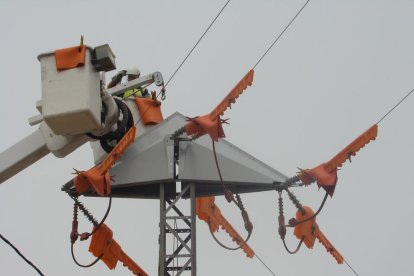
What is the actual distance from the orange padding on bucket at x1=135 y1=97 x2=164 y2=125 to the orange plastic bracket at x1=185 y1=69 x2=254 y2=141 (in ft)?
7.09

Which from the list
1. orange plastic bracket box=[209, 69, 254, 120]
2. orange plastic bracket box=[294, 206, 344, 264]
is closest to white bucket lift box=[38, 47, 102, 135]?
orange plastic bracket box=[209, 69, 254, 120]

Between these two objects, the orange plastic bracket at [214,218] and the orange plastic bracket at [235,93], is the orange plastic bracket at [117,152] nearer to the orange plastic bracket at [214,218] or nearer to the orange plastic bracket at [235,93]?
the orange plastic bracket at [235,93]

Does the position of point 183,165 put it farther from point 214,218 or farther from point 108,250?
point 214,218

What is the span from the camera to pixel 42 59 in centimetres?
1071

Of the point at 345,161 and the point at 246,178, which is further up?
the point at 345,161

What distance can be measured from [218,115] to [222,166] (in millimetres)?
1612

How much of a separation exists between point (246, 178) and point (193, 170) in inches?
32.6

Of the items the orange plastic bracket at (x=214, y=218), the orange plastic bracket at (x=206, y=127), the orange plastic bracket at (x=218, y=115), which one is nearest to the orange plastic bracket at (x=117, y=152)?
the orange plastic bracket at (x=206, y=127)

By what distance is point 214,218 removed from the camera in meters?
13.8

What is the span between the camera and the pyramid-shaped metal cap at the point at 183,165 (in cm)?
1173

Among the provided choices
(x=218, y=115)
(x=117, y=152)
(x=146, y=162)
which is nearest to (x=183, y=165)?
(x=146, y=162)

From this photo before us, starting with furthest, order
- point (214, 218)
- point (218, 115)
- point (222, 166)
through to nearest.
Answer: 1. point (214, 218)
2. point (222, 166)
3. point (218, 115)

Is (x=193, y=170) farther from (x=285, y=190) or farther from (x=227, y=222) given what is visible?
(x=227, y=222)

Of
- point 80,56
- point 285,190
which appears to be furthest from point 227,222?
point 80,56
